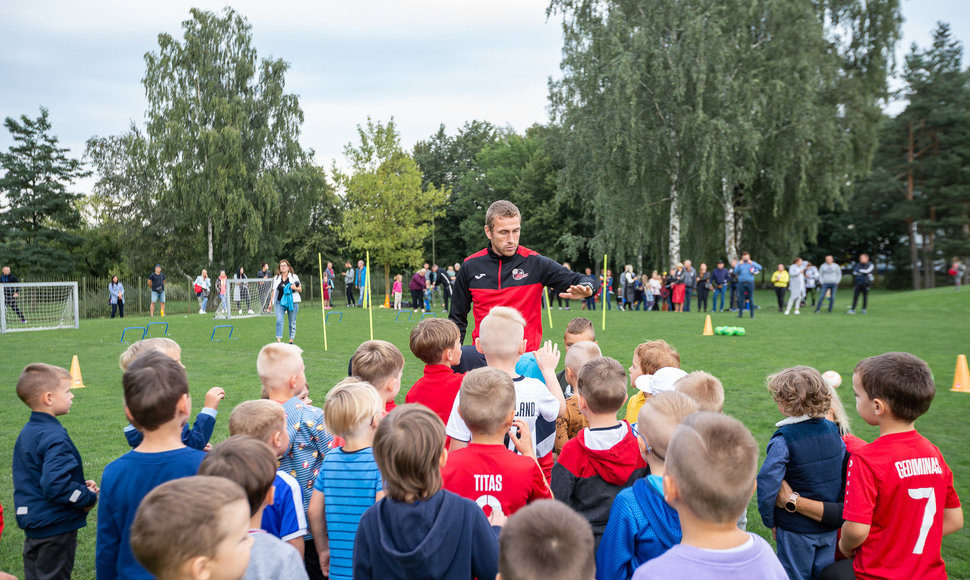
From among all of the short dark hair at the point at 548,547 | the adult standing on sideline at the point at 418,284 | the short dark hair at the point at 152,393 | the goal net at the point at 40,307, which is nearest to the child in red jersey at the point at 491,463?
the short dark hair at the point at 548,547

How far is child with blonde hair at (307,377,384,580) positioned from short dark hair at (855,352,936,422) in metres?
2.20

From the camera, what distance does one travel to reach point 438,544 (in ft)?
6.68

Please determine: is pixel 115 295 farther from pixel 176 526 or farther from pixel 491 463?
pixel 176 526

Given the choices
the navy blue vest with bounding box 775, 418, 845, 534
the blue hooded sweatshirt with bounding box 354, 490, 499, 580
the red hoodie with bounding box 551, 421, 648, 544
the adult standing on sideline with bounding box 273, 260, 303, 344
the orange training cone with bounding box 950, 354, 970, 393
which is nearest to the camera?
the blue hooded sweatshirt with bounding box 354, 490, 499, 580

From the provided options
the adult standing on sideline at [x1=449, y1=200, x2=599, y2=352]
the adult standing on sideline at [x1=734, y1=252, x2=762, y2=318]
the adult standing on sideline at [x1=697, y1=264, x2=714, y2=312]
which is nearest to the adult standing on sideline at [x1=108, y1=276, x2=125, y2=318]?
the adult standing on sideline at [x1=697, y1=264, x2=714, y2=312]

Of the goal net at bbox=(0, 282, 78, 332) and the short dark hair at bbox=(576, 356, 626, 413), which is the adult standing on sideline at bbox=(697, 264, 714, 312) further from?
the short dark hair at bbox=(576, 356, 626, 413)

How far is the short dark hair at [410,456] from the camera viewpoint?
2080mm

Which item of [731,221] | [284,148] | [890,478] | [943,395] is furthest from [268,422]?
[284,148]

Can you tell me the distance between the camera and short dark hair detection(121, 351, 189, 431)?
2.51 meters

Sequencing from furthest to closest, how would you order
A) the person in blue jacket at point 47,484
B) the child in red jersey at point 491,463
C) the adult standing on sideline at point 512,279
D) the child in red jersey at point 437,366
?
1. the adult standing on sideline at point 512,279
2. the child in red jersey at point 437,366
3. the person in blue jacket at point 47,484
4. the child in red jersey at point 491,463

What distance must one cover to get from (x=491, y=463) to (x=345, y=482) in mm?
656

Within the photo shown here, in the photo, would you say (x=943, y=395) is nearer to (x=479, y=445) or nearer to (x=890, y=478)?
(x=890, y=478)

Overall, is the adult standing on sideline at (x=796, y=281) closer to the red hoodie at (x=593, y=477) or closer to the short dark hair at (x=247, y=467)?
the red hoodie at (x=593, y=477)

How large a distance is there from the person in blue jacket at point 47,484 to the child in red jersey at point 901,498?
3.66 metres
